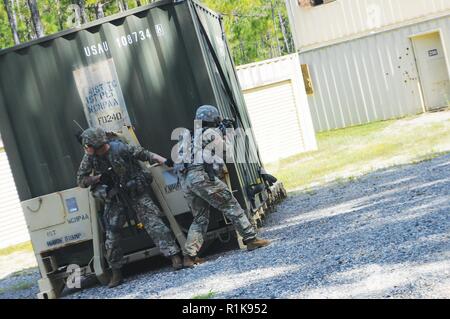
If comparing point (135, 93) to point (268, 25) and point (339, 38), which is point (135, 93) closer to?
point (339, 38)

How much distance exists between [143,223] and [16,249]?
1024 cm

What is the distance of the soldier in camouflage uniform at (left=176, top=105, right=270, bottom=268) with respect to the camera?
945 centimetres

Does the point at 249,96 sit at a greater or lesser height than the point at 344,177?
greater

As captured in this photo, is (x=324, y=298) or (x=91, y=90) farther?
(x=91, y=90)

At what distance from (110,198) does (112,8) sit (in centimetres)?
2599

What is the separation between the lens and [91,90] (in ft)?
32.8

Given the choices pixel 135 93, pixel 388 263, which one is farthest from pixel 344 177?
pixel 388 263


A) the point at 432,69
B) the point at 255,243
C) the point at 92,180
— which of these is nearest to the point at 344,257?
the point at 255,243

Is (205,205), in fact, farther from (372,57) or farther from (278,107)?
(372,57)

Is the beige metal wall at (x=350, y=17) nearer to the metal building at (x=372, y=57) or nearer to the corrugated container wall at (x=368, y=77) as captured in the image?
the metal building at (x=372, y=57)

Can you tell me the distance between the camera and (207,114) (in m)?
9.38

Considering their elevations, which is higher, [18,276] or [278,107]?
[278,107]

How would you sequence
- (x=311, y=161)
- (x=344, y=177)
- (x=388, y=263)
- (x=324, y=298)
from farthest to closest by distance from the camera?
(x=311, y=161)
(x=344, y=177)
(x=388, y=263)
(x=324, y=298)

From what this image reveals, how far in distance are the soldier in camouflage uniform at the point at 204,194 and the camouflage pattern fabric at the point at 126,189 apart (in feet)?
1.22
